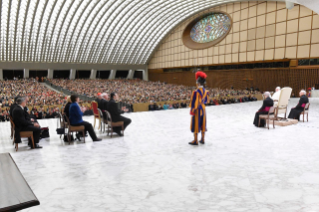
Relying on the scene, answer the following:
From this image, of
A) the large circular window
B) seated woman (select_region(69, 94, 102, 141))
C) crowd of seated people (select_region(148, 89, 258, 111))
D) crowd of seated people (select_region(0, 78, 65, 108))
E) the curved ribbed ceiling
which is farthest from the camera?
the large circular window

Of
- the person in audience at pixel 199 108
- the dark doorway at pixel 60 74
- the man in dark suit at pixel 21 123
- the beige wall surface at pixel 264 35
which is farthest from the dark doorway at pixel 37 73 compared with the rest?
the person in audience at pixel 199 108

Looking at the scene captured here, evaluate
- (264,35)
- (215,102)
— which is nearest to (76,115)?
(215,102)

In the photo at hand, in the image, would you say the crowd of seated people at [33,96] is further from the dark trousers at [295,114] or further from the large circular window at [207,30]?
the large circular window at [207,30]

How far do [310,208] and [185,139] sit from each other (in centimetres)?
426

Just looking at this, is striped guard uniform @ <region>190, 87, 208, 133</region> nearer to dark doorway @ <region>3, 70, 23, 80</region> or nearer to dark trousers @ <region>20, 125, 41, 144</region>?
dark trousers @ <region>20, 125, 41, 144</region>

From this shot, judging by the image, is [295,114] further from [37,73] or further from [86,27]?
[37,73]

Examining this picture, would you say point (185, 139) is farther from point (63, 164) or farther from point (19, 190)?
point (19, 190)

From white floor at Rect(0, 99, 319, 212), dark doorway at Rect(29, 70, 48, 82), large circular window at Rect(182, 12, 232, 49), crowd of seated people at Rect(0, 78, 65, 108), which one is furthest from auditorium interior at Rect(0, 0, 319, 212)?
dark doorway at Rect(29, 70, 48, 82)

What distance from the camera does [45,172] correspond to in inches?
181

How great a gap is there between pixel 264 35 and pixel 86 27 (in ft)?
82.6

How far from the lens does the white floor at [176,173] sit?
3320 millimetres

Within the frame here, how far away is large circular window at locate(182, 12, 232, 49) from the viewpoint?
1356 inches

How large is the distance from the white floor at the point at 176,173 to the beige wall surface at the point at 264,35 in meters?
21.6

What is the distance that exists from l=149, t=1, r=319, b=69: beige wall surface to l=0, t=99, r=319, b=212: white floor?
21.6m
